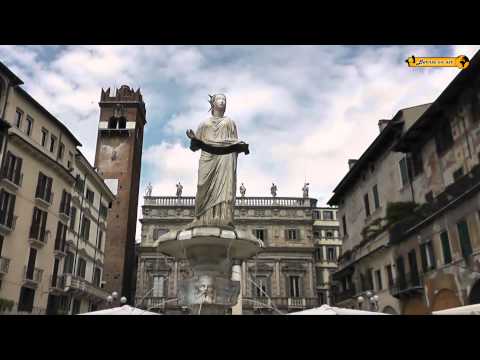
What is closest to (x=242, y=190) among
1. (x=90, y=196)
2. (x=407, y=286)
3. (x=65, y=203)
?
(x=90, y=196)

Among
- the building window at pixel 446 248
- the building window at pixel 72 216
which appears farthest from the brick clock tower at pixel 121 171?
the building window at pixel 446 248

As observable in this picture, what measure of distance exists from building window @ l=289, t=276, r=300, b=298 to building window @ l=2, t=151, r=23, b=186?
30.0 meters

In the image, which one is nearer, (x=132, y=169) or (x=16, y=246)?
(x=16, y=246)

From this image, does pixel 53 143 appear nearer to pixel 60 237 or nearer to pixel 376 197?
pixel 60 237

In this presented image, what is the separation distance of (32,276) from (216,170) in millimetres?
20813

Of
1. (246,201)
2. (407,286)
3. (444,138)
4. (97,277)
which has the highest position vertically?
(246,201)

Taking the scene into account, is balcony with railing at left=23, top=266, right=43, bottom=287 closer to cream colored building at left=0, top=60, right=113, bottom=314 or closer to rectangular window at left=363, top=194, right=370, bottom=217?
cream colored building at left=0, top=60, right=113, bottom=314

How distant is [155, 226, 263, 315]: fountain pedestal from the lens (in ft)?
31.2

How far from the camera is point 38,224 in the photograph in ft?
89.5
